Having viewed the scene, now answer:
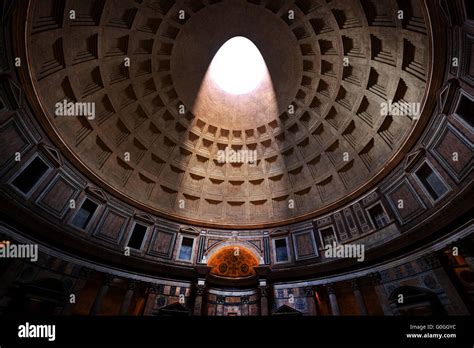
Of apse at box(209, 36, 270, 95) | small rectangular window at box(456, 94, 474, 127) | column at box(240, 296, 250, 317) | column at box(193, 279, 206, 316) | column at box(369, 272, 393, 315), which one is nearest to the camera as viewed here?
small rectangular window at box(456, 94, 474, 127)

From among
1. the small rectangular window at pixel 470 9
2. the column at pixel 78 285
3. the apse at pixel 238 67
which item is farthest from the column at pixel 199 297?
the small rectangular window at pixel 470 9

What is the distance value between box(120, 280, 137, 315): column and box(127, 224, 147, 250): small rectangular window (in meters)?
2.62

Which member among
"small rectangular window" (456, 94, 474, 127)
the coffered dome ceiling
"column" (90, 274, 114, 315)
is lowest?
"column" (90, 274, 114, 315)

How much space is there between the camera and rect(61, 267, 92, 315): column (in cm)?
1121

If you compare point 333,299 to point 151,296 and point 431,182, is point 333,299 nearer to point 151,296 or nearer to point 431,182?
point 431,182

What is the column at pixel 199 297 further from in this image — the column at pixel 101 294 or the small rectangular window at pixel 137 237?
the column at pixel 101 294

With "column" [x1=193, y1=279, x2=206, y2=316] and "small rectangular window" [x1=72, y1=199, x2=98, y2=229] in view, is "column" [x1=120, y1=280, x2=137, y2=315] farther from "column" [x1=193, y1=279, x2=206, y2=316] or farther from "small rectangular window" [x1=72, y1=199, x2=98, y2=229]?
"small rectangular window" [x1=72, y1=199, x2=98, y2=229]

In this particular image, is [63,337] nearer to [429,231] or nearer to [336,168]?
[429,231]

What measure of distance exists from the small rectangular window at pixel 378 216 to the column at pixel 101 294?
53.9 feet

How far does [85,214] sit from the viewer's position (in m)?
14.6

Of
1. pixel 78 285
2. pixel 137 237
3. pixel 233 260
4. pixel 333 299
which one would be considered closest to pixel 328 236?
pixel 333 299

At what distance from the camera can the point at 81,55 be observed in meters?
13.5

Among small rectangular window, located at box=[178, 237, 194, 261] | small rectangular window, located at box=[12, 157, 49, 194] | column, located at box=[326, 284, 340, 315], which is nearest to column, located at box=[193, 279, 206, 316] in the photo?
small rectangular window, located at box=[178, 237, 194, 261]

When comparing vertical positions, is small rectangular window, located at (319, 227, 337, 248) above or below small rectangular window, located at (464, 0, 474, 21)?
below
